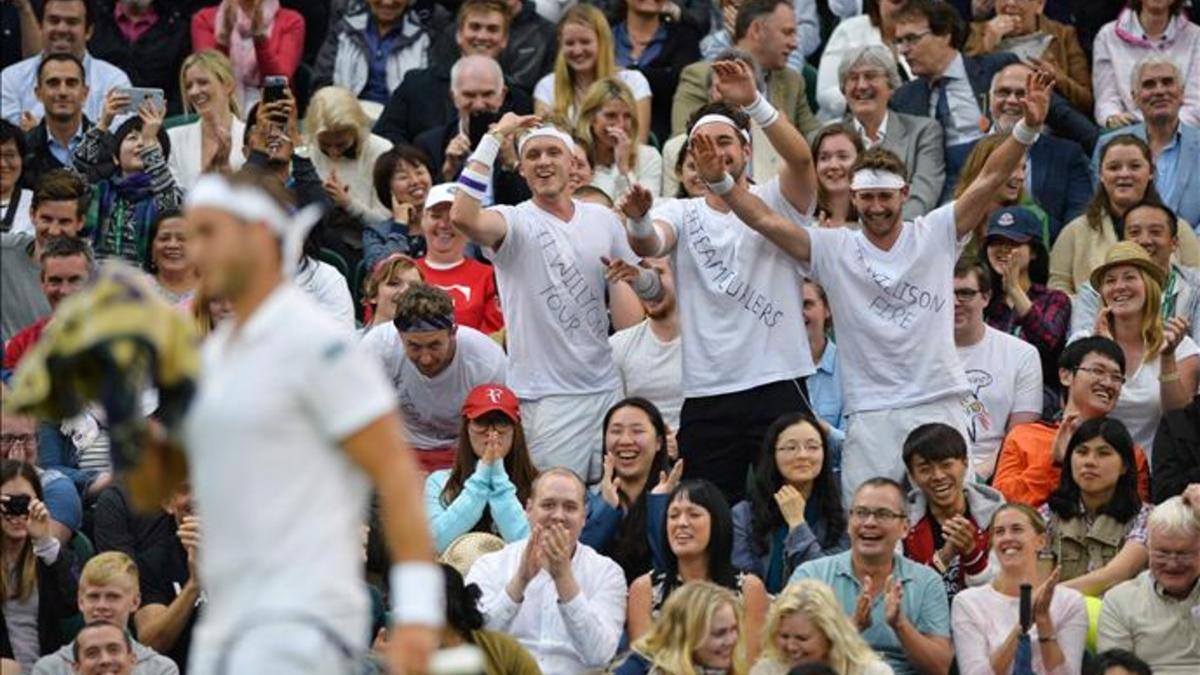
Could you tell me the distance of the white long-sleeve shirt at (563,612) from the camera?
40.6ft

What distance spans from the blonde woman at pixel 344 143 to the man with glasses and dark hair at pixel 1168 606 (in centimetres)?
589

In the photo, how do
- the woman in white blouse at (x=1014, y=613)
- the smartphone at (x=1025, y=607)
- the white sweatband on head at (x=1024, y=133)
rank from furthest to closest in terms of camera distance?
the white sweatband on head at (x=1024, y=133), the woman in white blouse at (x=1014, y=613), the smartphone at (x=1025, y=607)

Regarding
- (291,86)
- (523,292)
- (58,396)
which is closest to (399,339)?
(523,292)

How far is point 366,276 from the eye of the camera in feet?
52.5

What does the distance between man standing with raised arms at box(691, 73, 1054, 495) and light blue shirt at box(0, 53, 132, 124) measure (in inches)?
250

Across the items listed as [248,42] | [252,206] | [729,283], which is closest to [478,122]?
[248,42]

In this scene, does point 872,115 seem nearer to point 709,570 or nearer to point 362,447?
point 709,570

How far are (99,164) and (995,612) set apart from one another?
6.05 m

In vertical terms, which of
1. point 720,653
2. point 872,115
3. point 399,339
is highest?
point 872,115

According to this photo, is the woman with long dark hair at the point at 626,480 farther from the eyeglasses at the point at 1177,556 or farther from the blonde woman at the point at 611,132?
the blonde woman at the point at 611,132

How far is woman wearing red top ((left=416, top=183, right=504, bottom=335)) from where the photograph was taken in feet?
50.3

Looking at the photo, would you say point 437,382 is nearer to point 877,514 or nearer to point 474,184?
point 474,184

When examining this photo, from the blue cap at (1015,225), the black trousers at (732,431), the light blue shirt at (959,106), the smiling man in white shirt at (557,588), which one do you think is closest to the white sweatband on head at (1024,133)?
the black trousers at (732,431)

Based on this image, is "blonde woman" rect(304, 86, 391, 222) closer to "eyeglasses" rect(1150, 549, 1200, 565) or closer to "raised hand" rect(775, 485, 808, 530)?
"raised hand" rect(775, 485, 808, 530)
